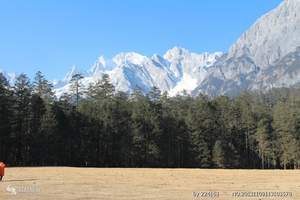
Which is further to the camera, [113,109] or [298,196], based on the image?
[113,109]

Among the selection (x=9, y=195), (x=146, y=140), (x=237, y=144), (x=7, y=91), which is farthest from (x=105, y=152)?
(x=9, y=195)

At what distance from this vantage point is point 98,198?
76.4ft

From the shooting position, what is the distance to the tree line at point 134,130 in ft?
312

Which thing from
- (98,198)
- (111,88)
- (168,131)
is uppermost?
(111,88)

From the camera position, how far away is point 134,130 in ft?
348

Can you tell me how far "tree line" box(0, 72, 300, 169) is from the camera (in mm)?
95125

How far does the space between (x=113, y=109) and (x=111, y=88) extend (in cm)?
860

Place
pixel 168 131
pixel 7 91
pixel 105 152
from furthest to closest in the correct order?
pixel 168 131, pixel 105 152, pixel 7 91

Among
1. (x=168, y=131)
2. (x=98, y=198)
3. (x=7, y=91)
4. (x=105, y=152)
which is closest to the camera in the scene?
(x=98, y=198)

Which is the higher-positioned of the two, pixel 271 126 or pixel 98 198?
pixel 271 126

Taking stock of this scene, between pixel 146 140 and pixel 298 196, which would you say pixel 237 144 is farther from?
pixel 298 196

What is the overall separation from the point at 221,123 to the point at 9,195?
95417mm

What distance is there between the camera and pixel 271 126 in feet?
380

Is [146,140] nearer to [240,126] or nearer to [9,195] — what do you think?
[240,126]
